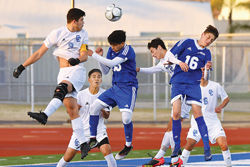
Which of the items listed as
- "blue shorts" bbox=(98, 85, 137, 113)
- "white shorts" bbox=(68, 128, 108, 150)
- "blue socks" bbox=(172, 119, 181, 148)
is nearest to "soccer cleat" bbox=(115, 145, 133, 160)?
"white shorts" bbox=(68, 128, 108, 150)

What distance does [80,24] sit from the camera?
750cm

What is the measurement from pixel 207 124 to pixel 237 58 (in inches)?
621

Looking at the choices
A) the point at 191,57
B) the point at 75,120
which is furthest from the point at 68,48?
the point at 191,57

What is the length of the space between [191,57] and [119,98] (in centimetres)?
131

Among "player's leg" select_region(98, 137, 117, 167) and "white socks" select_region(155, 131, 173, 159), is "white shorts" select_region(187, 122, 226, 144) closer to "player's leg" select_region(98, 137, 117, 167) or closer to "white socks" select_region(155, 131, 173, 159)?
"white socks" select_region(155, 131, 173, 159)

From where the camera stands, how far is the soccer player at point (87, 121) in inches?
311

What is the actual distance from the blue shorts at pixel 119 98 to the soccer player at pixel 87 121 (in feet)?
0.60

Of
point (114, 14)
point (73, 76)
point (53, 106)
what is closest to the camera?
point (53, 106)

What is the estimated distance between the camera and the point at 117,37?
824cm

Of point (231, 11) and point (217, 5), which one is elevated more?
point (217, 5)

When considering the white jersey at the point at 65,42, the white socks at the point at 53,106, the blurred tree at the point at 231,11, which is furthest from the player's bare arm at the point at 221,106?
the blurred tree at the point at 231,11

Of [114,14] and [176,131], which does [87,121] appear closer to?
[176,131]

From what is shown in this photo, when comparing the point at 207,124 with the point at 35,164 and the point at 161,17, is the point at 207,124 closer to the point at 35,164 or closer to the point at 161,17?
the point at 35,164

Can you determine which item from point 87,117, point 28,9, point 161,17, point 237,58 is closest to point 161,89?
point 237,58
